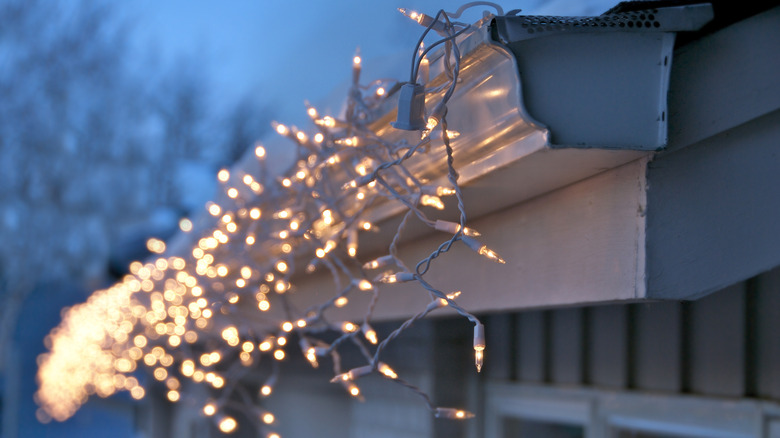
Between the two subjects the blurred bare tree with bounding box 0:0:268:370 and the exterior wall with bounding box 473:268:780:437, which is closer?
the exterior wall with bounding box 473:268:780:437

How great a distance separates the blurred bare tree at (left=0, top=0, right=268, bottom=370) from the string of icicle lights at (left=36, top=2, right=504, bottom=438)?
591 cm

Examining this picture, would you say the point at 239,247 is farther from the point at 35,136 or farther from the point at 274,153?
the point at 35,136

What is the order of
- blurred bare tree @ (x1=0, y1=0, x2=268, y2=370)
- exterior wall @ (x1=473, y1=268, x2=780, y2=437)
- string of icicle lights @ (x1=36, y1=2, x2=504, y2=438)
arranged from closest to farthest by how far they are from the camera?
string of icicle lights @ (x1=36, y1=2, x2=504, y2=438), exterior wall @ (x1=473, y1=268, x2=780, y2=437), blurred bare tree @ (x1=0, y1=0, x2=268, y2=370)

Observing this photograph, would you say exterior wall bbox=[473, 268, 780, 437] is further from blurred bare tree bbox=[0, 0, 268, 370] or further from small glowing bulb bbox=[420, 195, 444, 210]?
blurred bare tree bbox=[0, 0, 268, 370]

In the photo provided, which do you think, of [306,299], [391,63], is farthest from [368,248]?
[306,299]

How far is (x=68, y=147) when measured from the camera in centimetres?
916

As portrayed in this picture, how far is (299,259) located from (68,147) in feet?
27.6

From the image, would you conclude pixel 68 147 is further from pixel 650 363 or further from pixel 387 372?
pixel 387 372

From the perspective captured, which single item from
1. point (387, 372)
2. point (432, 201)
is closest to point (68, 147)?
point (432, 201)

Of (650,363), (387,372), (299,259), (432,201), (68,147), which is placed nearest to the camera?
(387,372)

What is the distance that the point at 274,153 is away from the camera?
1.93 meters

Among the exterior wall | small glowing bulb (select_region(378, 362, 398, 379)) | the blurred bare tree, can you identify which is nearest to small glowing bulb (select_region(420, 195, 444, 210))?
small glowing bulb (select_region(378, 362, 398, 379))

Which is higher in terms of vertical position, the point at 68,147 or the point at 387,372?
the point at 68,147

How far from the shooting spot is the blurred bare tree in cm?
873
